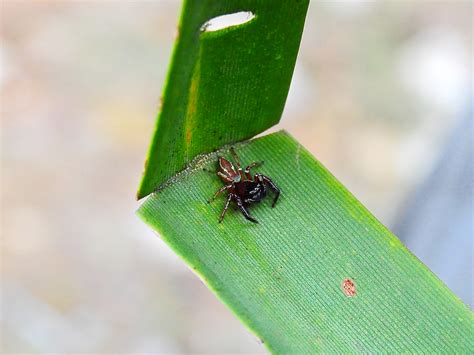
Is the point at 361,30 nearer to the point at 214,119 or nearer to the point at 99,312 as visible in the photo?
the point at 99,312

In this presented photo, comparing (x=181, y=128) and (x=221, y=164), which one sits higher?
(x=181, y=128)

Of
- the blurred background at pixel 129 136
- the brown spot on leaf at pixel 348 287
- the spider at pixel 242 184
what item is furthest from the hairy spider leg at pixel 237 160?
the blurred background at pixel 129 136

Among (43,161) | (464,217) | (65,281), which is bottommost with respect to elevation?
(65,281)

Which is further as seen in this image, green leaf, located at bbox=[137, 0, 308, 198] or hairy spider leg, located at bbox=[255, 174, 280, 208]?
hairy spider leg, located at bbox=[255, 174, 280, 208]

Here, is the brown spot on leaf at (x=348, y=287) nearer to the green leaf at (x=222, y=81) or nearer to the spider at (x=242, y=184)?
the spider at (x=242, y=184)

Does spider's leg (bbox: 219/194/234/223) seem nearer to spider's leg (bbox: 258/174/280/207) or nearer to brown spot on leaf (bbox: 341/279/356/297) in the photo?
spider's leg (bbox: 258/174/280/207)

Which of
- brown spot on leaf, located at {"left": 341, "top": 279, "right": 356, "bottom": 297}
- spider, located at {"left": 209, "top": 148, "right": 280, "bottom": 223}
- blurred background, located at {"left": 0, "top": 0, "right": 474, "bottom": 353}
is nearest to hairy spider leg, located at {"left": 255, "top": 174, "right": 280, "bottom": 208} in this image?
spider, located at {"left": 209, "top": 148, "right": 280, "bottom": 223}

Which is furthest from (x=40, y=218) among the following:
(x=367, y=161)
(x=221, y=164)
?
(x=221, y=164)
